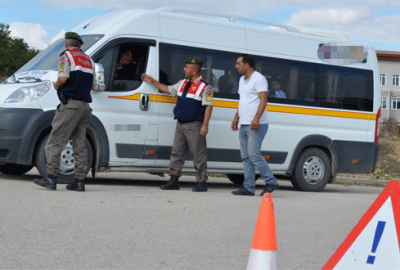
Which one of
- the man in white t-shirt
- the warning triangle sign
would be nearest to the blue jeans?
the man in white t-shirt

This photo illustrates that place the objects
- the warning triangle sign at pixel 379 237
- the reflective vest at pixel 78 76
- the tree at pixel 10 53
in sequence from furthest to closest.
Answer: the tree at pixel 10 53 → the reflective vest at pixel 78 76 → the warning triangle sign at pixel 379 237

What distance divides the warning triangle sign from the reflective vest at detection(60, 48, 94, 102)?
5124 millimetres

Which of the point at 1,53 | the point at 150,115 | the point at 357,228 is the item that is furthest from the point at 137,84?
the point at 1,53

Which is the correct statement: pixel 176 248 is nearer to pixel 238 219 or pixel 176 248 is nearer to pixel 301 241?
pixel 301 241

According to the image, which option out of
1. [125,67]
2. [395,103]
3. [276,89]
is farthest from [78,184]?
[395,103]

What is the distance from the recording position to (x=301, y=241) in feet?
17.6

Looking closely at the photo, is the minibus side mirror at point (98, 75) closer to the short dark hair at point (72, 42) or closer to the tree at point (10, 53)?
the short dark hair at point (72, 42)

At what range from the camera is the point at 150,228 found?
5.56 m

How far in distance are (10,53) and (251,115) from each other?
150ft

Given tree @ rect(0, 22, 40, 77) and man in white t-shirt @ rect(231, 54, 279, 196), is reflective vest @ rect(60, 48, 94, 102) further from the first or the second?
tree @ rect(0, 22, 40, 77)

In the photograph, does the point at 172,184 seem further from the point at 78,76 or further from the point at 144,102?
the point at 78,76

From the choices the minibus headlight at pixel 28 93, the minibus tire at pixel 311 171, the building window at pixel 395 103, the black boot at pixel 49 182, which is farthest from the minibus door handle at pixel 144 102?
the building window at pixel 395 103

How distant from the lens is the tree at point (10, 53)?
50219 mm

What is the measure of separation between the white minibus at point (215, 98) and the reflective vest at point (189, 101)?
1.06 ft
